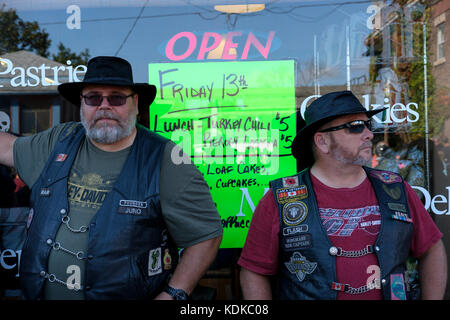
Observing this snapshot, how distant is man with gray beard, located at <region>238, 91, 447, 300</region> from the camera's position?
7.54 feet

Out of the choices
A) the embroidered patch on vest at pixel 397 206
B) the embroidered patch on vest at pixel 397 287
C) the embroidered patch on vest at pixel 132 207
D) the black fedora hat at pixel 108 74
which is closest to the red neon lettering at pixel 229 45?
the black fedora hat at pixel 108 74

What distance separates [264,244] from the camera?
2.44 meters

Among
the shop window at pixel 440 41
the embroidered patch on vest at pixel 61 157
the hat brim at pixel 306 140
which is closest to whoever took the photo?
the embroidered patch on vest at pixel 61 157

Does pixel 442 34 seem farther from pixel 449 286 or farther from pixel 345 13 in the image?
pixel 449 286

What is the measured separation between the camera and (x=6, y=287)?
3.52 m

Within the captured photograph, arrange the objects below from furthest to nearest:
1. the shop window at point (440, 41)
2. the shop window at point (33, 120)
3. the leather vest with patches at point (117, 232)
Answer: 1. the shop window at point (33, 120)
2. the shop window at point (440, 41)
3. the leather vest with patches at point (117, 232)

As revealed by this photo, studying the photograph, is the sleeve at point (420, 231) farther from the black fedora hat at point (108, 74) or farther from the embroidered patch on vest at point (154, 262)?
the black fedora hat at point (108, 74)

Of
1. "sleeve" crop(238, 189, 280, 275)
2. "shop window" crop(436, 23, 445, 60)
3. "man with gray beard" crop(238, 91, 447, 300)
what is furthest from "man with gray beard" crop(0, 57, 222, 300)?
"shop window" crop(436, 23, 445, 60)

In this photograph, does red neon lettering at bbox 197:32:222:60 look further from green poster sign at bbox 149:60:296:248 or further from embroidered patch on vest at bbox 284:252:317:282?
embroidered patch on vest at bbox 284:252:317:282

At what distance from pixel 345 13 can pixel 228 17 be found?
0.95m

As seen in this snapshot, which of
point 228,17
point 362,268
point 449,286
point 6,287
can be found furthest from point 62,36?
point 449,286

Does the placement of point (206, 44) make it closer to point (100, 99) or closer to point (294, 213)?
point (100, 99)

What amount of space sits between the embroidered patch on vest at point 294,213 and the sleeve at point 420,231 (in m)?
0.60

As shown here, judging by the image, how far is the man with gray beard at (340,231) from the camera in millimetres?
2299
